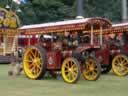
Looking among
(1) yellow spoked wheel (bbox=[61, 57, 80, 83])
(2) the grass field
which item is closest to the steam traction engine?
(1) yellow spoked wheel (bbox=[61, 57, 80, 83])

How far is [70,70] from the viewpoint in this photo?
1556 centimetres

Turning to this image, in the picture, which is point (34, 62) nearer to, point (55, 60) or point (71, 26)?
point (55, 60)

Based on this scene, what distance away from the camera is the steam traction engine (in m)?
15.8

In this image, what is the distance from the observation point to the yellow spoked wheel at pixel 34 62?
1653cm

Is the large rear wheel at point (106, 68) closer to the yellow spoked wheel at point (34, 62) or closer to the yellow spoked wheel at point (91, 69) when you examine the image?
the yellow spoked wheel at point (91, 69)

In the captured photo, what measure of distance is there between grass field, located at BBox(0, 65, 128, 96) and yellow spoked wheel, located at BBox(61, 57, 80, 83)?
0.22 m

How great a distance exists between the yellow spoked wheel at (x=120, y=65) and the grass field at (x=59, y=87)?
230cm

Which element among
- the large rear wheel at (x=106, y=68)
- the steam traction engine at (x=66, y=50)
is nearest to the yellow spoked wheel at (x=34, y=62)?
the steam traction engine at (x=66, y=50)

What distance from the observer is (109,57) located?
1952cm

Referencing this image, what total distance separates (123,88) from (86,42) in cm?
317

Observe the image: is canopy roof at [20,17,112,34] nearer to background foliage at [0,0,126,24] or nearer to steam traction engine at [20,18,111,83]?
steam traction engine at [20,18,111,83]

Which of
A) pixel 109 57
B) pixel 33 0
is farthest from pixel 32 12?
pixel 109 57

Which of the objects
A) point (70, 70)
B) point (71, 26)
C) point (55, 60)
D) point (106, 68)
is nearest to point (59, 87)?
point (70, 70)

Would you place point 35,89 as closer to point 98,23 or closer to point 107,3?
point 98,23
